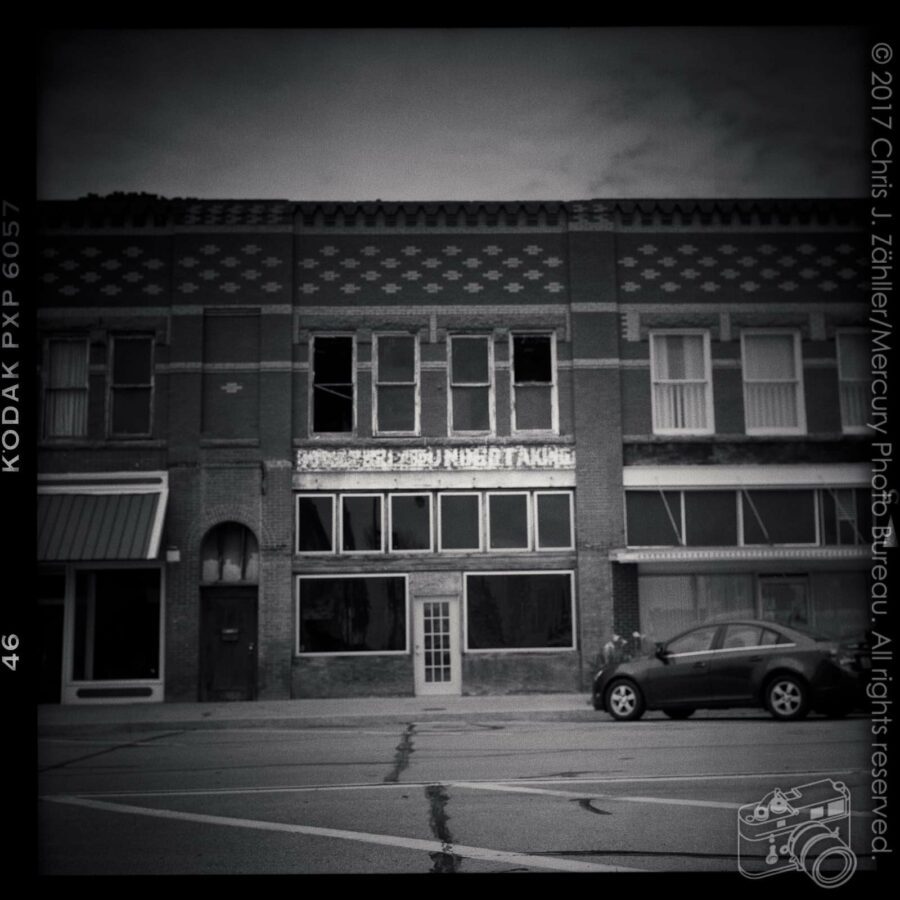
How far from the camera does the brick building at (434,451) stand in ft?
57.7

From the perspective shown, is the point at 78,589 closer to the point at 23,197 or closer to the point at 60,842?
the point at 60,842

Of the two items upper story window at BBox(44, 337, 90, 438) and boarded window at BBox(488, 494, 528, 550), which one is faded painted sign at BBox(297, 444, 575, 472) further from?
upper story window at BBox(44, 337, 90, 438)

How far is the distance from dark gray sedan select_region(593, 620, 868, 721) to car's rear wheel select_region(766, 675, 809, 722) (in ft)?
0.04

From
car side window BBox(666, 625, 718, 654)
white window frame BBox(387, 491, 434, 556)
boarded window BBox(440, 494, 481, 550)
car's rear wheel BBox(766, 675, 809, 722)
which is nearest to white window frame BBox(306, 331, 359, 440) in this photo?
white window frame BBox(387, 491, 434, 556)

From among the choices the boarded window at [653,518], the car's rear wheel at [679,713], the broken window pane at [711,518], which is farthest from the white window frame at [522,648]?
the car's rear wheel at [679,713]

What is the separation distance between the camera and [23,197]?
198 inches

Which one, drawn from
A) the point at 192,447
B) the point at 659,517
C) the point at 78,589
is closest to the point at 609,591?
the point at 659,517

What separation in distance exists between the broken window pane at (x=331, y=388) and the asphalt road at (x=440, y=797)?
6.36 metres

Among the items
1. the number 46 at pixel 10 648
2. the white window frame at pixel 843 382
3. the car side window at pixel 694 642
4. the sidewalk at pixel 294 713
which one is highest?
the white window frame at pixel 843 382

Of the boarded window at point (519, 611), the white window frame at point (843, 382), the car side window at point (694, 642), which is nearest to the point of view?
the car side window at point (694, 642)

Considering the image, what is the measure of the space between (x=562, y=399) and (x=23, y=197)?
47.0ft

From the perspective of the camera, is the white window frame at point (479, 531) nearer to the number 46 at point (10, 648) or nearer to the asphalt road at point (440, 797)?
the asphalt road at point (440, 797)

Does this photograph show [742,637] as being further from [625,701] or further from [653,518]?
[653,518]

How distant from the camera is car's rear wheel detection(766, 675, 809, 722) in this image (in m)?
12.9
